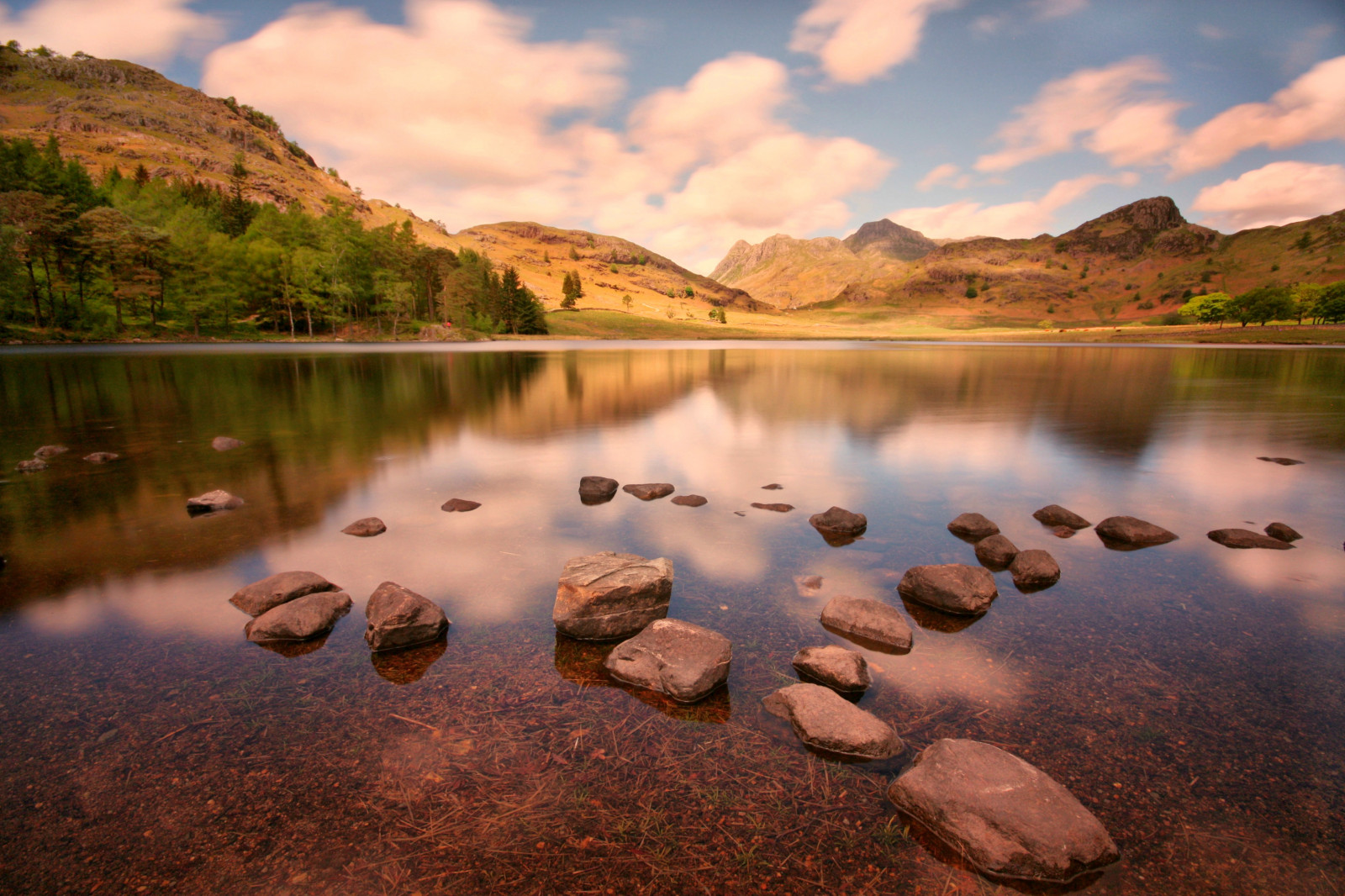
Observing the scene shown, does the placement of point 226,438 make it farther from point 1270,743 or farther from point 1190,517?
point 1190,517

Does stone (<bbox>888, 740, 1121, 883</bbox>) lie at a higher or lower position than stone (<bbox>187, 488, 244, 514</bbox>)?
lower

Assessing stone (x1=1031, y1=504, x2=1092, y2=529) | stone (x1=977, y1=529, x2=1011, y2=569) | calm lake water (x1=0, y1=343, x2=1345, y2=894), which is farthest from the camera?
stone (x1=1031, y1=504, x2=1092, y2=529)

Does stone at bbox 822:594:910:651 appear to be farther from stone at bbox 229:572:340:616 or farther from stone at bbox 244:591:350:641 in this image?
stone at bbox 229:572:340:616

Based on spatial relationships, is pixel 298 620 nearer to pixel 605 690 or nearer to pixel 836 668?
pixel 605 690

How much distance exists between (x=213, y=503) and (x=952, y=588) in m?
18.1

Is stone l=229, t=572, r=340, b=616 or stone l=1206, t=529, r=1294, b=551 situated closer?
stone l=229, t=572, r=340, b=616

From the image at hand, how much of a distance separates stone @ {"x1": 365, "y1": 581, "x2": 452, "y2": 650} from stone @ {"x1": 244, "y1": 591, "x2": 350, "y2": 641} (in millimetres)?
649

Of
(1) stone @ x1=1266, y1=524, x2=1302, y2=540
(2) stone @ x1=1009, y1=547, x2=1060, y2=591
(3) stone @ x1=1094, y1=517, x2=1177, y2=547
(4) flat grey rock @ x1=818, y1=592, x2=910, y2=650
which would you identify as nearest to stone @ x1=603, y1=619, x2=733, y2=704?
(4) flat grey rock @ x1=818, y1=592, x2=910, y2=650

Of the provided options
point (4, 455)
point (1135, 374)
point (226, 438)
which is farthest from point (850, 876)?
point (1135, 374)

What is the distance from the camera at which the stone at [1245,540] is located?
1270cm

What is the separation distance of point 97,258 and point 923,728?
474ft

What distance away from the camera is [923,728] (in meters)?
6.67

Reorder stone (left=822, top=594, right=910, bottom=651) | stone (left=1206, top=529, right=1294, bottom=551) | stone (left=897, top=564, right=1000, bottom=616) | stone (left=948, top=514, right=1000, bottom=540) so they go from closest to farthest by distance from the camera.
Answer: stone (left=822, top=594, right=910, bottom=651), stone (left=897, top=564, right=1000, bottom=616), stone (left=1206, top=529, right=1294, bottom=551), stone (left=948, top=514, right=1000, bottom=540)

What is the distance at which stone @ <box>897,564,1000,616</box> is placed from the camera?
31.1ft
